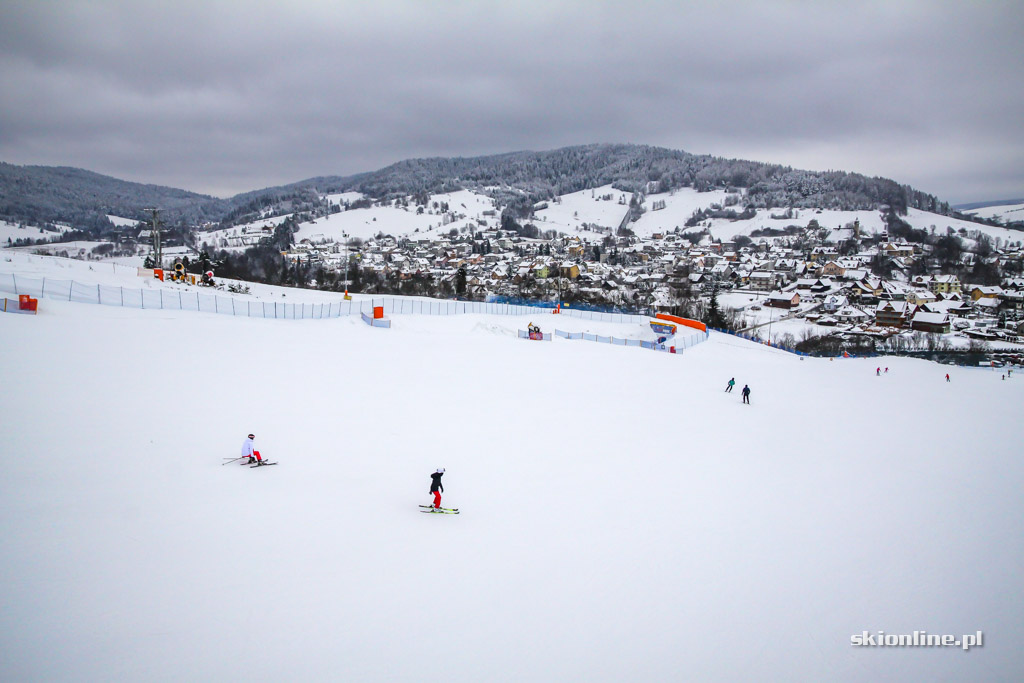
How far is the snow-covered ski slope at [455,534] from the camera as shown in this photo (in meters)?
5.75

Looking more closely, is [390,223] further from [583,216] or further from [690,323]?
[690,323]

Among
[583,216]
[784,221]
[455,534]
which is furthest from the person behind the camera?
[583,216]

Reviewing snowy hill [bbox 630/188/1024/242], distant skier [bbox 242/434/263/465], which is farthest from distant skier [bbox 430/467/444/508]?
snowy hill [bbox 630/188/1024/242]

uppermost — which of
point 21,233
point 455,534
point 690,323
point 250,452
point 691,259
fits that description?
point 691,259

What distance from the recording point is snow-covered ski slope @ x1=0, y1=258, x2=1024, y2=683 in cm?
575

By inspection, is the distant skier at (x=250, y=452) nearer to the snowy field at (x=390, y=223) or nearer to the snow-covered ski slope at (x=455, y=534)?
the snow-covered ski slope at (x=455, y=534)

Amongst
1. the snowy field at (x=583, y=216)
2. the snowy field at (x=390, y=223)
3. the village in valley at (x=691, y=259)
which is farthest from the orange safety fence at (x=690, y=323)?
the snowy field at (x=390, y=223)

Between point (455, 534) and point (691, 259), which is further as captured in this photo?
point (691, 259)

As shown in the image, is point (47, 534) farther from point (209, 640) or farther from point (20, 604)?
point (209, 640)

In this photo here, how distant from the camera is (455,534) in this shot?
8.05 metres

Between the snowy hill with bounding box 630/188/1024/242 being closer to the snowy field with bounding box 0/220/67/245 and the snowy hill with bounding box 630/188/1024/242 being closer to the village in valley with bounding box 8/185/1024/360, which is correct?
the village in valley with bounding box 8/185/1024/360

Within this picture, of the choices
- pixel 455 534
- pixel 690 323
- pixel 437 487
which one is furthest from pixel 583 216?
pixel 455 534

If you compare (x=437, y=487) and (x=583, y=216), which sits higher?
(x=583, y=216)

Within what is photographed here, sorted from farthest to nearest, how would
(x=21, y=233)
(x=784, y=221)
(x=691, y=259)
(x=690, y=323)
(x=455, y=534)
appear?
1. (x=784, y=221)
2. (x=691, y=259)
3. (x=21, y=233)
4. (x=690, y=323)
5. (x=455, y=534)
